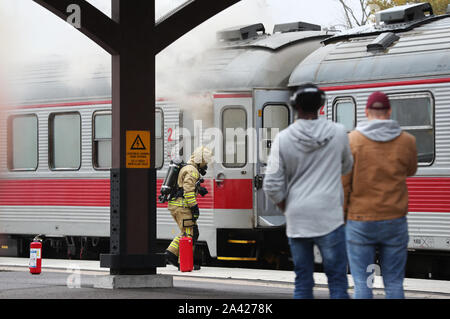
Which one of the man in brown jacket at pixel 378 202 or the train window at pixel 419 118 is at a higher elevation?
the train window at pixel 419 118

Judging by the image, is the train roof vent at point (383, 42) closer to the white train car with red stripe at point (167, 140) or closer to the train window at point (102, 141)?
the white train car with red stripe at point (167, 140)

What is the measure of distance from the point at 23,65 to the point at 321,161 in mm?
12602

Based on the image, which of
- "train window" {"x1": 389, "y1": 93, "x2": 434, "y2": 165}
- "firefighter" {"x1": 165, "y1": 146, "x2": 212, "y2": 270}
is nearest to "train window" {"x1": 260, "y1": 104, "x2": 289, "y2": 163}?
"firefighter" {"x1": 165, "y1": 146, "x2": 212, "y2": 270}

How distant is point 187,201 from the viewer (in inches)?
559

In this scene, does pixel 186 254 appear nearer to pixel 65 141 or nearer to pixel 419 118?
pixel 419 118

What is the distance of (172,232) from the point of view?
15750 millimetres

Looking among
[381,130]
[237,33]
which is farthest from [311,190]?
[237,33]

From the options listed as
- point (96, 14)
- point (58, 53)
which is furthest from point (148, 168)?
point (58, 53)

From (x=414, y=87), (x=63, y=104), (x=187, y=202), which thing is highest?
(x=63, y=104)

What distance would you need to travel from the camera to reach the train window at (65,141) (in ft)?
56.1

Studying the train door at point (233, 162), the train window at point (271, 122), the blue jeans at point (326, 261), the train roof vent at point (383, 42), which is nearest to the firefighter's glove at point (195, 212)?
the train door at point (233, 162)

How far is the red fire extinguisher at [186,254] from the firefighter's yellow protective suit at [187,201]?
31 centimetres

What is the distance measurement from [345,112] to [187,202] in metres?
2.59

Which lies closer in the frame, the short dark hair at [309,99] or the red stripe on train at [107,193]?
the short dark hair at [309,99]
